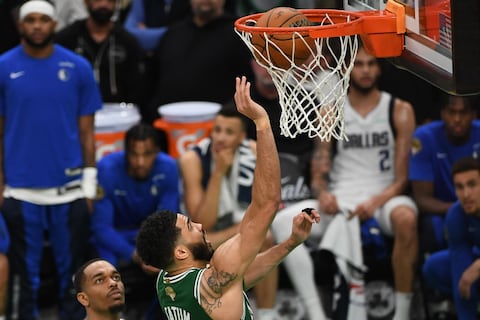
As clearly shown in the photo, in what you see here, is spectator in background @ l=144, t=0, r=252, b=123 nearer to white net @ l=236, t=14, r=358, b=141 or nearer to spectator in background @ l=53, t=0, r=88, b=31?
spectator in background @ l=53, t=0, r=88, b=31

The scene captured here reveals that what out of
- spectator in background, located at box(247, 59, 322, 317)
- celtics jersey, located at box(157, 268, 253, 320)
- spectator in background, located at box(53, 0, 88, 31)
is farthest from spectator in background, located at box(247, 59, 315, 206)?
celtics jersey, located at box(157, 268, 253, 320)

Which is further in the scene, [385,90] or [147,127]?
[385,90]

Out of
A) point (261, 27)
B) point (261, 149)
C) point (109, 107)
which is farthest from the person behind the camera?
point (109, 107)

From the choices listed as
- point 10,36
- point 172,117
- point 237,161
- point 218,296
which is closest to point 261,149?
point 218,296

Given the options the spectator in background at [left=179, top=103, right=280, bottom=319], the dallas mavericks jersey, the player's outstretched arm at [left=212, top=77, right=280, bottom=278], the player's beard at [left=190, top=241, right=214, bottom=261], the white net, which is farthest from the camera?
the dallas mavericks jersey

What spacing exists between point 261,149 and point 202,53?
162 inches

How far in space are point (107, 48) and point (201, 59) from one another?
717 mm

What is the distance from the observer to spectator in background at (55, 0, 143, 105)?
8859 mm

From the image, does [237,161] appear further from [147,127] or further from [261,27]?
[261,27]

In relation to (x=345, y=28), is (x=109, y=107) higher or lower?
lower

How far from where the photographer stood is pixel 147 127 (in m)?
7.98

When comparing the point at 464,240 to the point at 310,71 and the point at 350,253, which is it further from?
the point at 310,71

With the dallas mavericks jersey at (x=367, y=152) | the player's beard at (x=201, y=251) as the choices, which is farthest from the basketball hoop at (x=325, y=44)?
the dallas mavericks jersey at (x=367, y=152)

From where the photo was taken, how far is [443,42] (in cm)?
519
